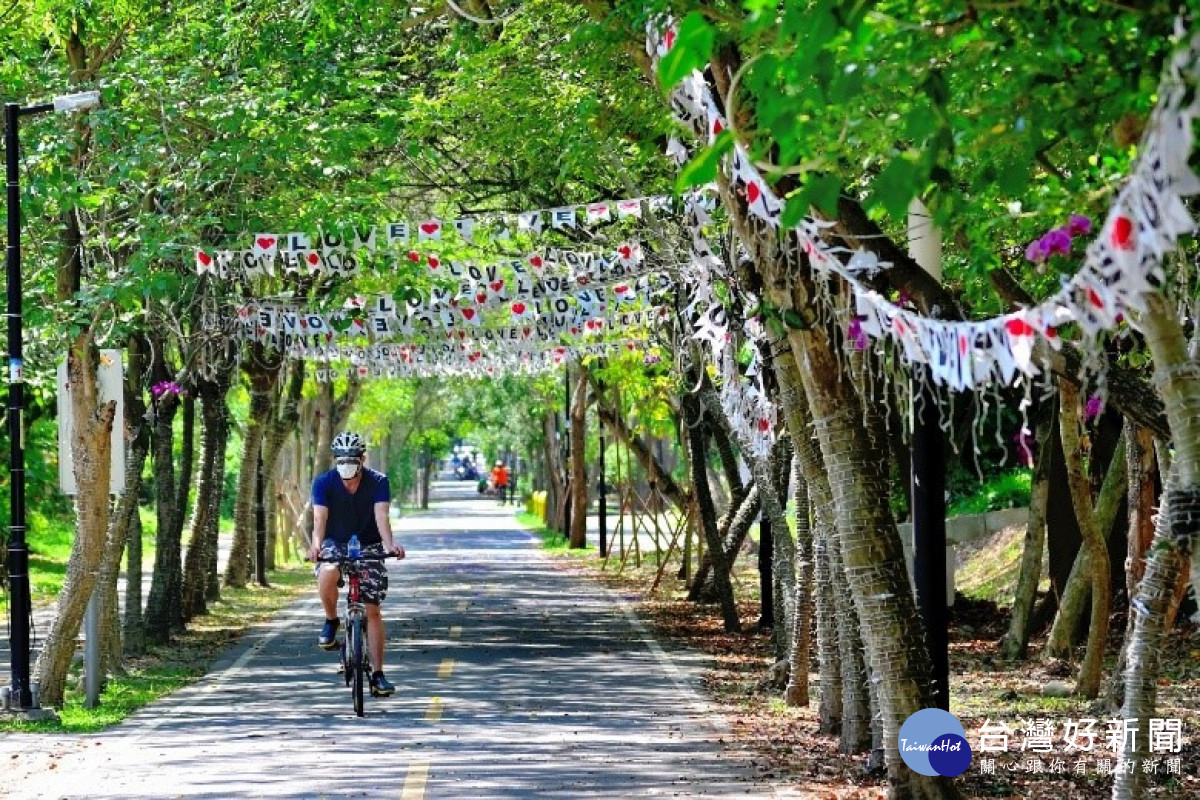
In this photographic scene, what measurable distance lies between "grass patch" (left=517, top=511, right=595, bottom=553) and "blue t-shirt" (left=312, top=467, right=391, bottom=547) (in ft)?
111

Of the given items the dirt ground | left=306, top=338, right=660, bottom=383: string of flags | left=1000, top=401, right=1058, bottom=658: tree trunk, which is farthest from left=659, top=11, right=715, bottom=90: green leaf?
left=306, top=338, right=660, bottom=383: string of flags

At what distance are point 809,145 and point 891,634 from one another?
12.9 feet

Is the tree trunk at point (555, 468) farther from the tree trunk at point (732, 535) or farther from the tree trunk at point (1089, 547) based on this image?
the tree trunk at point (1089, 547)

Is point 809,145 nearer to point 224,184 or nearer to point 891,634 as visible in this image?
point 891,634

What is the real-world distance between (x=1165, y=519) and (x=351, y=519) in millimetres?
7288

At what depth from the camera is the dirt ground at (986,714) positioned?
36.2ft

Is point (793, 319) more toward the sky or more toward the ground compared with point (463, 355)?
more toward the ground

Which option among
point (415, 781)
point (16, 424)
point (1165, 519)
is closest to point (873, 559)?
point (1165, 519)

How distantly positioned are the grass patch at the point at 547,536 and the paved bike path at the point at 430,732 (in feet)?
83.0

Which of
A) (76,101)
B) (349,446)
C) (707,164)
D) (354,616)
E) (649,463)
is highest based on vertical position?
(76,101)

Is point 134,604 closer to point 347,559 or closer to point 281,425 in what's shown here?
point 347,559

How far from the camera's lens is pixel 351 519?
13.7 m

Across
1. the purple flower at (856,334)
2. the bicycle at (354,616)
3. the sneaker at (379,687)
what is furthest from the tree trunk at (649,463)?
the purple flower at (856,334)
